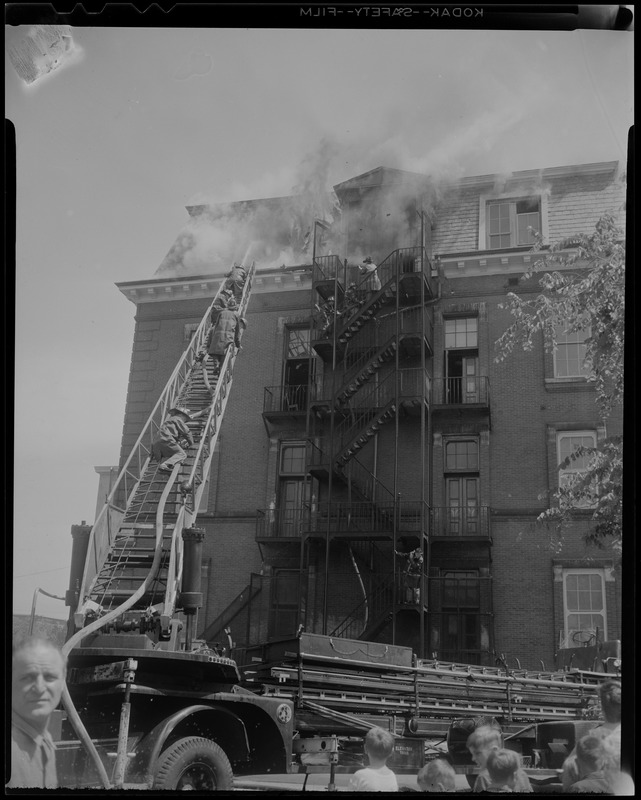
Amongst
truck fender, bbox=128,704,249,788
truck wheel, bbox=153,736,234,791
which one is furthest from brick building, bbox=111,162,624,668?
truck wheel, bbox=153,736,234,791

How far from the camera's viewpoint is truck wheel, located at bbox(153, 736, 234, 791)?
518 centimetres

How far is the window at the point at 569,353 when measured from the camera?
23.1 ft

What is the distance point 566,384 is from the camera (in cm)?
700

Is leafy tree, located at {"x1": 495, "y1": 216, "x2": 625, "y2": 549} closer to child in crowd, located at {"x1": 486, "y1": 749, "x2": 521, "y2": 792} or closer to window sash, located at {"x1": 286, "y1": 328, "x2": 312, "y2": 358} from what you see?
window sash, located at {"x1": 286, "y1": 328, "x2": 312, "y2": 358}

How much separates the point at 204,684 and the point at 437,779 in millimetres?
1795

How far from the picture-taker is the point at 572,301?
7402mm

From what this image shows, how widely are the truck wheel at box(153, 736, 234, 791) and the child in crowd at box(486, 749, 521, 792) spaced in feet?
5.68

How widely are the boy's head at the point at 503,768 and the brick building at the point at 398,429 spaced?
6.10 ft

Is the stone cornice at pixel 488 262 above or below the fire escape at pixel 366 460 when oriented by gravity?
above

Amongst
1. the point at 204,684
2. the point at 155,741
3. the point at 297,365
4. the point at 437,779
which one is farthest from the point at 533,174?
the point at 155,741

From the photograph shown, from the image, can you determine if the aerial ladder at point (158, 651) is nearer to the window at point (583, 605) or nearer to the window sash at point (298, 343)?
the window sash at point (298, 343)

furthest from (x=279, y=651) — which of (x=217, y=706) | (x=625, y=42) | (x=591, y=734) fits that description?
(x=625, y=42)

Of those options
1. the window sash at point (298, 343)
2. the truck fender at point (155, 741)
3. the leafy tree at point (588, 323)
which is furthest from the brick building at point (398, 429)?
the truck fender at point (155, 741)

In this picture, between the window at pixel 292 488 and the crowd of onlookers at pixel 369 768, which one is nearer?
the crowd of onlookers at pixel 369 768
